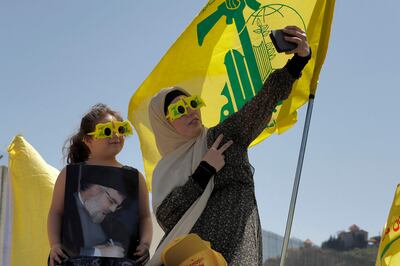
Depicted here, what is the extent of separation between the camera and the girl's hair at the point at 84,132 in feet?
11.8

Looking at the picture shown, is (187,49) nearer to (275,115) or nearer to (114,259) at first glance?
(275,115)

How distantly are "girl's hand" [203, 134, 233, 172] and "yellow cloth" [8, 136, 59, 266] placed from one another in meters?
2.76

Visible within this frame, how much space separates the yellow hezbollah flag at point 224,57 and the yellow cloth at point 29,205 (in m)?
1.25

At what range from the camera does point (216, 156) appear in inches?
119

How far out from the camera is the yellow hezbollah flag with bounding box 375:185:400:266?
4285 mm

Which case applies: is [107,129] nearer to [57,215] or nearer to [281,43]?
[57,215]

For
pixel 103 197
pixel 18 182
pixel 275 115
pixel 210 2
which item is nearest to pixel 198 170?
pixel 103 197

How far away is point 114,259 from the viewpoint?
3156 mm

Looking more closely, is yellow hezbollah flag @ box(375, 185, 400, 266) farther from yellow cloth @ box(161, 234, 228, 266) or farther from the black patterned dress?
yellow cloth @ box(161, 234, 228, 266)

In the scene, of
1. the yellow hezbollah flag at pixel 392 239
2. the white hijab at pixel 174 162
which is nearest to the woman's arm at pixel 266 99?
the white hijab at pixel 174 162

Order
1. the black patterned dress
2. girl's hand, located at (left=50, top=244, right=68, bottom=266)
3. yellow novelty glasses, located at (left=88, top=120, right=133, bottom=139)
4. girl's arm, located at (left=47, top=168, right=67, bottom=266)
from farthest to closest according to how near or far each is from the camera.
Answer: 1. yellow novelty glasses, located at (left=88, top=120, right=133, bottom=139)
2. girl's arm, located at (left=47, top=168, right=67, bottom=266)
3. girl's hand, located at (left=50, top=244, right=68, bottom=266)
4. the black patterned dress

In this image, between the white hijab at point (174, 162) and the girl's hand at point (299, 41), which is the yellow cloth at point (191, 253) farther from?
the girl's hand at point (299, 41)

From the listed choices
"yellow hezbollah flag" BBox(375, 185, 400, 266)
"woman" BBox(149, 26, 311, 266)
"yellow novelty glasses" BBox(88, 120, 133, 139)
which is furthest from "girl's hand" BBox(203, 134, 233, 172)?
"yellow hezbollah flag" BBox(375, 185, 400, 266)

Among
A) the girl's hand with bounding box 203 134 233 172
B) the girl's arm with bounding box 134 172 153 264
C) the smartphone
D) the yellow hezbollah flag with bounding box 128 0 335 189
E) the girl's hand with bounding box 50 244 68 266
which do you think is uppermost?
the yellow hezbollah flag with bounding box 128 0 335 189
